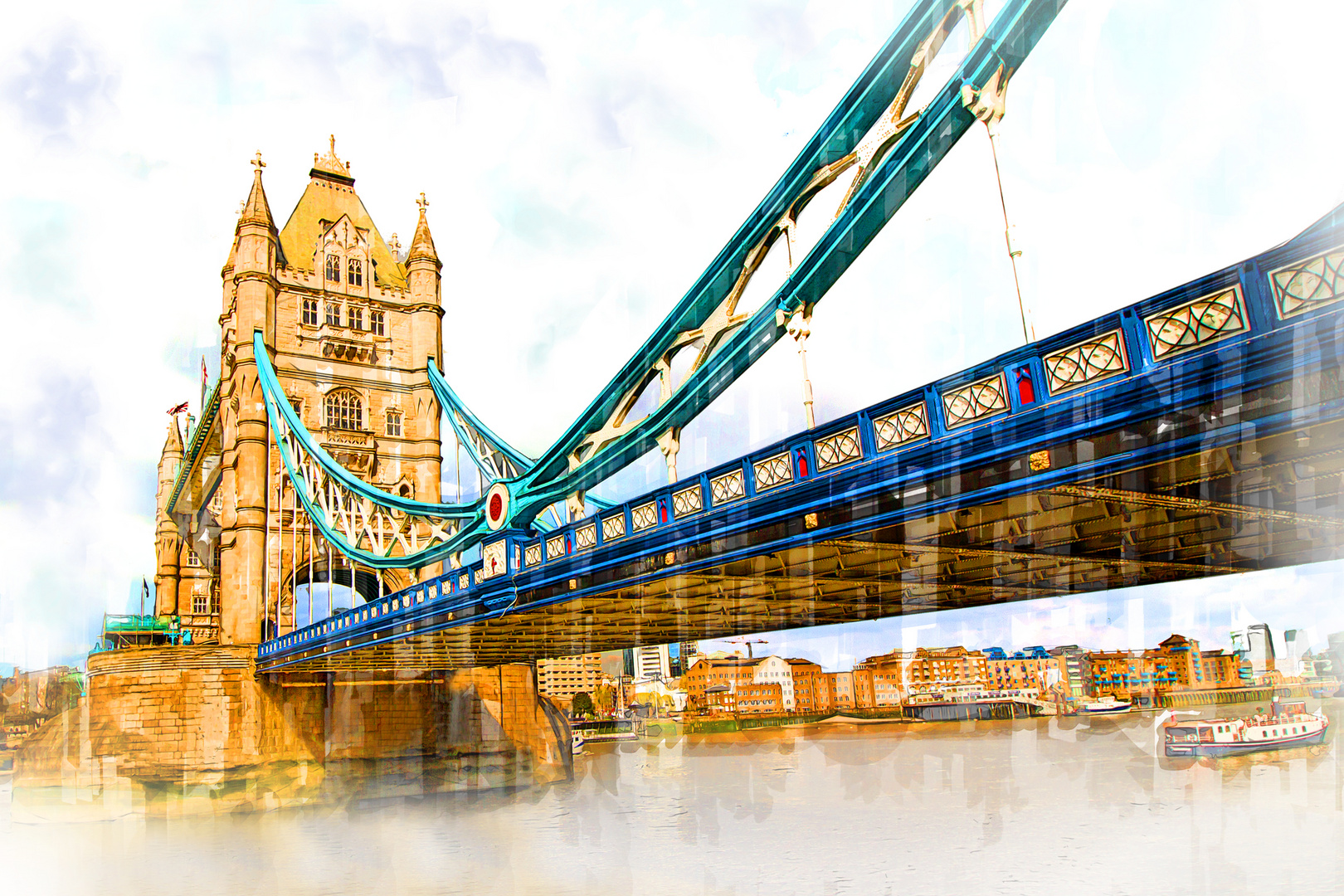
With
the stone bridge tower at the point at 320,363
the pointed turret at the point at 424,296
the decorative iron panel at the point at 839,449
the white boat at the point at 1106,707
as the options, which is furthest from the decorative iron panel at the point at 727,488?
the white boat at the point at 1106,707

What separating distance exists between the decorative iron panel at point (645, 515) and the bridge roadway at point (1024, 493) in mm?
24

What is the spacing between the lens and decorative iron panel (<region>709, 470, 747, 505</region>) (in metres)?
11.0

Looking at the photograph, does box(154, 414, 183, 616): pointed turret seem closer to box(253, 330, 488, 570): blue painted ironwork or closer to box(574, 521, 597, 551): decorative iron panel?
box(253, 330, 488, 570): blue painted ironwork

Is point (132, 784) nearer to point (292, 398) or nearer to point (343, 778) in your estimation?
point (343, 778)

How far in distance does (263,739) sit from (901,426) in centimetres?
2596

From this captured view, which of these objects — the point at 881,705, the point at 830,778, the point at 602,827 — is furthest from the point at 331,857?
the point at 881,705

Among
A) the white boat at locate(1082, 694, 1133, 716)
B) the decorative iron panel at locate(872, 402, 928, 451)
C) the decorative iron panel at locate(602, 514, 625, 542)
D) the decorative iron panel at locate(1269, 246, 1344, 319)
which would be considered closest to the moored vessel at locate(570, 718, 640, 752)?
the white boat at locate(1082, 694, 1133, 716)

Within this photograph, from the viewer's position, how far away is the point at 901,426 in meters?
8.77

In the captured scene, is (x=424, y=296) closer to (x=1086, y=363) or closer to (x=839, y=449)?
(x=839, y=449)

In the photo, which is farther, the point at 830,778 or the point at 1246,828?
the point at 830,778

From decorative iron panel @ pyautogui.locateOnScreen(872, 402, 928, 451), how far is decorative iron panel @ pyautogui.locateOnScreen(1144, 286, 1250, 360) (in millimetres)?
2208

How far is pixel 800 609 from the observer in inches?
665

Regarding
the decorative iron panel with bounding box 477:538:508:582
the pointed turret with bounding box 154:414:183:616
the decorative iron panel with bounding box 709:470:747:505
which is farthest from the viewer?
the pointed turret with bounding box 154:414:183:616

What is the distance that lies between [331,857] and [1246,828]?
20.8 meters
